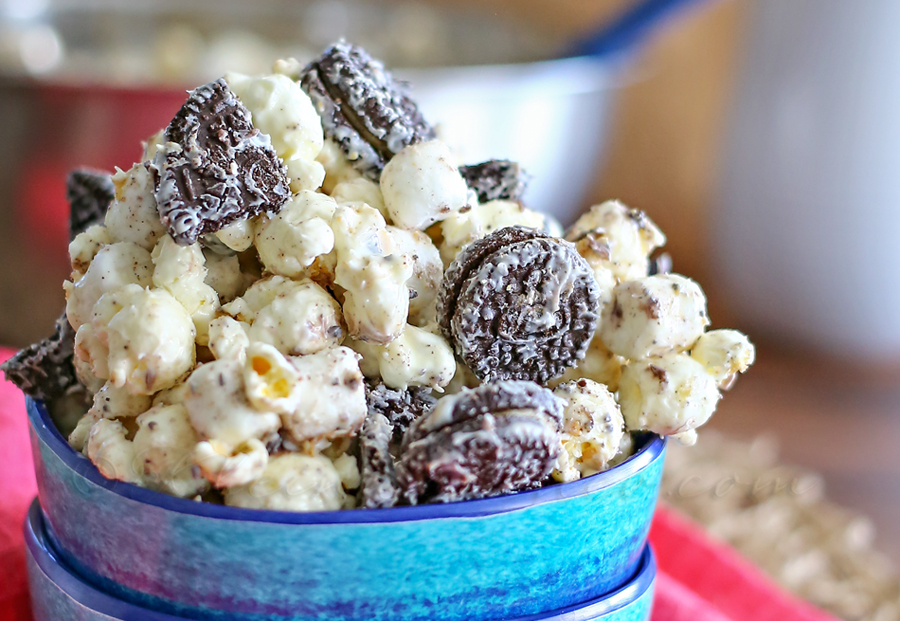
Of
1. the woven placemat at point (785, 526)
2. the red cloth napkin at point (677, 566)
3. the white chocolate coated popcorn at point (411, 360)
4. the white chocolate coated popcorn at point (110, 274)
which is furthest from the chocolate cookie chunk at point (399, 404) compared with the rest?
the woven placemat at point (785, 526)

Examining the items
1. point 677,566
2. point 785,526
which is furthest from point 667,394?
point 785,526

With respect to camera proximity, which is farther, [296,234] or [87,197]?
[87,197]

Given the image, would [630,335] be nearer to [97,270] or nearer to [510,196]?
[510,196]

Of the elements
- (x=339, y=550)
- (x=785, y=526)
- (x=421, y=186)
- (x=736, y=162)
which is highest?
(x=421, y=186)

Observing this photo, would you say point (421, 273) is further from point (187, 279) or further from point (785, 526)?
point (785, 526)

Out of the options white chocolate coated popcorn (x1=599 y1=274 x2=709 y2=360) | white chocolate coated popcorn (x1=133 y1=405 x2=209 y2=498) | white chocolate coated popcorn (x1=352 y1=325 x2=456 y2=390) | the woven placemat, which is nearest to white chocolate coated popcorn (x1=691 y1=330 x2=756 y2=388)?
white chocolate coated popcorn (x1=599 y1=274 x2=709 y2=360)

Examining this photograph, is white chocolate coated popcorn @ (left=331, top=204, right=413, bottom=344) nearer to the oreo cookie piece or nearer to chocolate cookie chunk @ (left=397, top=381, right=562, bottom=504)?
chocolate cookie chunk @ (left=397, top=381, right=562, bottom=504)

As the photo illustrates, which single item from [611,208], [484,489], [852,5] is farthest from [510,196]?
[852,5]
